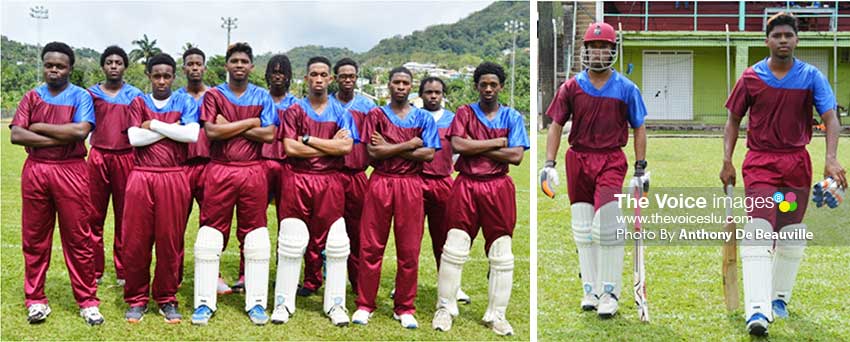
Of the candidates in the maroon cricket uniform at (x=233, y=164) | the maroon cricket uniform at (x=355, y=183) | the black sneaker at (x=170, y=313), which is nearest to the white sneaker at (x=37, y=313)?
Result: the black sneaker at (x=170, y=313)

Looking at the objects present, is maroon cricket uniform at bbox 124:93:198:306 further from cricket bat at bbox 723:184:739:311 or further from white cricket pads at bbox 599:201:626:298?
cricket bat at bbox 723:184:739:311

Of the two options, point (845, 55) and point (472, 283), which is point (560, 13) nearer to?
point (845, 55)

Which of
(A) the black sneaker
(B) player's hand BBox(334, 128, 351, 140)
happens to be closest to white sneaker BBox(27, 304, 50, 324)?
(A) the black sneaker

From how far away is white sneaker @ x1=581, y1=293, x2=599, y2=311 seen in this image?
19.9 ft

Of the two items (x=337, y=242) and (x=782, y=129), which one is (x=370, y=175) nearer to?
(x=337, y=242)

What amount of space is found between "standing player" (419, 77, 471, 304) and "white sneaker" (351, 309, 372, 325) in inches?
27.8

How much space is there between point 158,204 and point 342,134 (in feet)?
4.57

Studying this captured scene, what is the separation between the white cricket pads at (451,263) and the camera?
570cm

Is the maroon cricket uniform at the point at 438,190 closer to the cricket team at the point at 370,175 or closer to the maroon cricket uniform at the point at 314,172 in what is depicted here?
the cricket team at the point at 370,175

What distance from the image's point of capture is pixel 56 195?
18.6ft

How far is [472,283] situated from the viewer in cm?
714

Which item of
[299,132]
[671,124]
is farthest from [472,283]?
[671,124]

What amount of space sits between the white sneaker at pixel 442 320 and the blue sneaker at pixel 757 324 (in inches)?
78.8

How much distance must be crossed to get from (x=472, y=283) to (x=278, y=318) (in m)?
2.01
